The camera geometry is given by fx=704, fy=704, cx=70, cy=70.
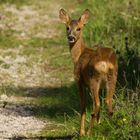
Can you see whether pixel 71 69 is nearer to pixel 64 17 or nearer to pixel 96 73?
pixel 64 17

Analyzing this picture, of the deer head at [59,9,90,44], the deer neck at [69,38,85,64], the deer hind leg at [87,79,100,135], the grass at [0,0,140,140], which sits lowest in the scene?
the grass at [0,0,140,140]

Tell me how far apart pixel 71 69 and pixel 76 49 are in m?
4.00

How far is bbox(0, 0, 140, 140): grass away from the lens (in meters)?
8.95

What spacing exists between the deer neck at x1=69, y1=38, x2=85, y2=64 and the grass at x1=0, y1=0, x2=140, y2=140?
696mm

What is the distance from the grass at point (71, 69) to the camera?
29.3ft

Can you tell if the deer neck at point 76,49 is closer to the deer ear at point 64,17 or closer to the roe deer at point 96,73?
the roe deer at point 96,73

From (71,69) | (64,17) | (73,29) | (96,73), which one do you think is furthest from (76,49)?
(71,69)

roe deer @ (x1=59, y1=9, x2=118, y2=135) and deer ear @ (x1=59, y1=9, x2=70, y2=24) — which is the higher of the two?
deer ear @ (x1=59, y1=9, x2=70, y2=24)

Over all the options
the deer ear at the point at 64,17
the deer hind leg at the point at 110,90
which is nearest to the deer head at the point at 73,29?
the deer ear at the point at 64,17

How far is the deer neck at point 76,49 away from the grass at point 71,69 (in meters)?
0.70

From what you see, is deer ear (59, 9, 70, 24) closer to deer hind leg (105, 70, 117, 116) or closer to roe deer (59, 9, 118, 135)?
roe deer (59, 9, 118, 135)

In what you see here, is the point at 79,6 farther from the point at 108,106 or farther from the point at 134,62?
the point at 108,106

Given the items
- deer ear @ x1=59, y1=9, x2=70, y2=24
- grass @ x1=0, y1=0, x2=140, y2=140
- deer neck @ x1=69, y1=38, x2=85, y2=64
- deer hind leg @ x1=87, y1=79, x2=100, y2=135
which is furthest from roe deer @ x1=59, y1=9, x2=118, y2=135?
deer ear @ x1=59, y1=9, x2=70, y2=24

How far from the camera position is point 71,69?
44.5 feet
